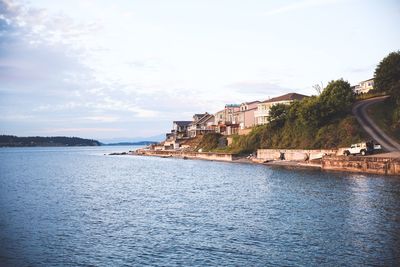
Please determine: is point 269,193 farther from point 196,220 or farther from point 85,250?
point 85,250

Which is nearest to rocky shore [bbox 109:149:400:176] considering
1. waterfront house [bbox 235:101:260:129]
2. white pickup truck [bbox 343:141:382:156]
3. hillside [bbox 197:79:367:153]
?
white pickup truck [bbox 343:141:382:156]

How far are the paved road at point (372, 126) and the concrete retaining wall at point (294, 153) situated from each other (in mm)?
7904

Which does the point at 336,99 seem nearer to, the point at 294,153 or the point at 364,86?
the point at 294,153

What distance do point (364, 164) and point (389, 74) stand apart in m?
32.5

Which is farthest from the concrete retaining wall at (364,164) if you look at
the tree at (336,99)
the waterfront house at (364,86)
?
the waterfront house at (364,86)

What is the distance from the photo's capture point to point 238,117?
481 ft

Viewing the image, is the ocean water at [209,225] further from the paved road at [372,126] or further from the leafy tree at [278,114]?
the leafy tree at [278,114]

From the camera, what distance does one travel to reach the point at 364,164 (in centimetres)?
6128

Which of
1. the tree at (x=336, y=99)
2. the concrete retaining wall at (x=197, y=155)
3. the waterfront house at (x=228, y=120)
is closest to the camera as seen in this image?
the tree at (x=336, y=99)

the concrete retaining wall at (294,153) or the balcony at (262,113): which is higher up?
the balcony at (262,113)

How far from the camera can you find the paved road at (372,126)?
6775cm

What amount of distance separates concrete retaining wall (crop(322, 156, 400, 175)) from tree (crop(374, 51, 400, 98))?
24064 mm

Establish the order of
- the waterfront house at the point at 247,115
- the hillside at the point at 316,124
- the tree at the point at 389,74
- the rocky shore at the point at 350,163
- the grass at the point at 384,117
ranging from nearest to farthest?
1. the rocky shore at the point at 350,163
2. the grass at the point at 384,117
3. the hillside at the point at 316,124
4. the tree at the point at 389,74
5. the waterfront house at the point at 247,115

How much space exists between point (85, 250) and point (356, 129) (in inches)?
2541
